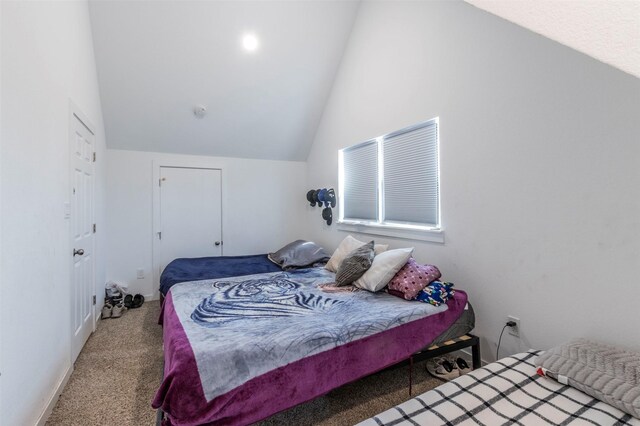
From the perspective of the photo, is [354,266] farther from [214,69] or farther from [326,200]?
[214,69]

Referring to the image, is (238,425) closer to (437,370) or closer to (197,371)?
(197,371)

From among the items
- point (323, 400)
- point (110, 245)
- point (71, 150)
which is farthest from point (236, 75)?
point (323, 400)

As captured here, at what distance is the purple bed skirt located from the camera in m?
Answer: 1.29

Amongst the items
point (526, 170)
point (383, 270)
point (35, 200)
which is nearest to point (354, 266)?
point (383, 270)

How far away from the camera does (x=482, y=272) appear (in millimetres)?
2264

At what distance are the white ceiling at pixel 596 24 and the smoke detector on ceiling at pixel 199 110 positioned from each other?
3268 millimetres

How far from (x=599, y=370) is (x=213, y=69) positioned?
13.4 ft

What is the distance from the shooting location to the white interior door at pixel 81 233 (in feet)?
7.72

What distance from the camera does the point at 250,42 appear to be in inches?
130

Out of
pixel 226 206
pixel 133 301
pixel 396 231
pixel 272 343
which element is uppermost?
pixel 226 206

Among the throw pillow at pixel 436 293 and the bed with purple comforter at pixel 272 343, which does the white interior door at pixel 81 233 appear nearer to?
the bed with purple comforter at pixel 272 343

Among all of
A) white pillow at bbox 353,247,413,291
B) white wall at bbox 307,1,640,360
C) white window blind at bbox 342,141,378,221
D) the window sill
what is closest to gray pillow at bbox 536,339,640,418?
white wall at bbox 307,1,640,360

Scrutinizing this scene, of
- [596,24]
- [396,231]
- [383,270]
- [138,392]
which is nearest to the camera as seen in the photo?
[596,24]

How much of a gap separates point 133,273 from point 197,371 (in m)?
3.20
